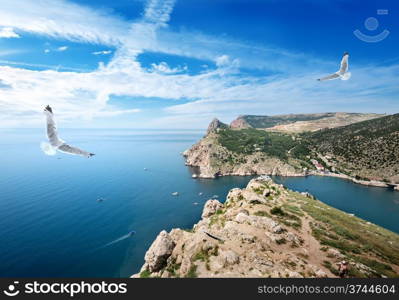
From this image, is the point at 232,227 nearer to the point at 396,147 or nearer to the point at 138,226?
the point at 138,226

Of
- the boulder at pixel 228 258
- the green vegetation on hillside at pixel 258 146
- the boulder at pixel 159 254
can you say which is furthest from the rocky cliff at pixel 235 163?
the boulder at pixel 228 258

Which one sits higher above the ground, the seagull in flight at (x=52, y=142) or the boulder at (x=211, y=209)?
the seagull in flight at (x=52, y=142)

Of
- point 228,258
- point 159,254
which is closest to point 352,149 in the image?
point 159,254

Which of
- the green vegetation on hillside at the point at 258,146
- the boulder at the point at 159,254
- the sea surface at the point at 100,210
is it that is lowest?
the sea surface at the point at 100,210

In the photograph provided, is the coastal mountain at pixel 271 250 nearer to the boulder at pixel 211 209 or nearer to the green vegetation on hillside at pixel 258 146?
the boulder at pixel 211 209

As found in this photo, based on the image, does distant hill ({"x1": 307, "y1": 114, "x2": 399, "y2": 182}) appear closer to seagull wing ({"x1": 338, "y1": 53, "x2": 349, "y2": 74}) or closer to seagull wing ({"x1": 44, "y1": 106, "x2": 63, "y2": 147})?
seagull wing ({"x1": 338, "y1": 53, "x2": 349, "y2": 74})

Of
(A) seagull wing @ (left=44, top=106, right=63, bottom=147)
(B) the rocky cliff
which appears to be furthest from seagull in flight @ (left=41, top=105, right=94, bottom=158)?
(B) the rocky cliff

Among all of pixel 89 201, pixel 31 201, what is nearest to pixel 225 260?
pixel 89 201

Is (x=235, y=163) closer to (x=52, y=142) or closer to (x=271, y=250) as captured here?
(x=271, y=250)
